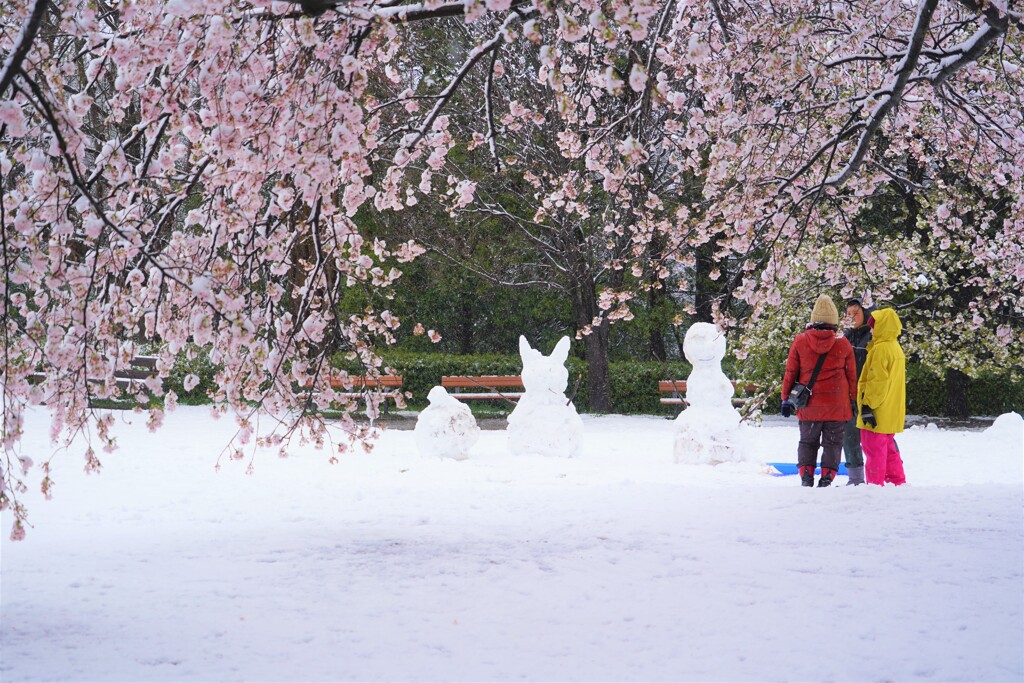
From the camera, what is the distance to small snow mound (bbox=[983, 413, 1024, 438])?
12453 mm

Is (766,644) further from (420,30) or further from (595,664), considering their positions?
(420,30)

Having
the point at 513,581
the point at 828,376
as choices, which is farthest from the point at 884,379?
the point at 513,581

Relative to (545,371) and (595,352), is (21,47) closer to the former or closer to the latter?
(545,371)

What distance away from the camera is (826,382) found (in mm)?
8141

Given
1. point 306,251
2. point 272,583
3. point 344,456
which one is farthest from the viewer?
point 306,251

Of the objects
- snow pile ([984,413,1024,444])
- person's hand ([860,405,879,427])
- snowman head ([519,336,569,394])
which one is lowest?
snow pile ([984,413,1024,444])

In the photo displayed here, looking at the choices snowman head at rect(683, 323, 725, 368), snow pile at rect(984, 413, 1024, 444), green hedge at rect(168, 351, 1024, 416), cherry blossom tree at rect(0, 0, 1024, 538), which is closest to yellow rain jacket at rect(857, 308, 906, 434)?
cherry blossom tree at rect(0, 0, 1024, 538)

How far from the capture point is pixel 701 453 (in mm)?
10727

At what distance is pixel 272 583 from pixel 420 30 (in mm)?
14309

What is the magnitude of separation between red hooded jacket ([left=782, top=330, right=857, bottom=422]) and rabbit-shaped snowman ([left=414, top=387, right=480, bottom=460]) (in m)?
4.17

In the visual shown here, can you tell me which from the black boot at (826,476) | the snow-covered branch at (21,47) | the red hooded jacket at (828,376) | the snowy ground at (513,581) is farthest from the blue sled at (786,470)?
the snow-covered branch at (21,47)

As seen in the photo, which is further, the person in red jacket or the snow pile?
the snow pile

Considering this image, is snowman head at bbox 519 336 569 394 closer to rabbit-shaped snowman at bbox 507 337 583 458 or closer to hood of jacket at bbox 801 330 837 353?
rabbit-shaped snowman at bbox 507 337 583 458

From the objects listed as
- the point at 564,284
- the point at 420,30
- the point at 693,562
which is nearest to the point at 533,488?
the point at 693,562
